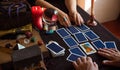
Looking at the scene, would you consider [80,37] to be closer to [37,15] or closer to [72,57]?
[72,57]

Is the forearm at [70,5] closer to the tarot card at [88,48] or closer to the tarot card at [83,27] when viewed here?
the tarot card at [83,27]

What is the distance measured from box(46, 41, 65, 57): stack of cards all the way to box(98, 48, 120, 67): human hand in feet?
0.69

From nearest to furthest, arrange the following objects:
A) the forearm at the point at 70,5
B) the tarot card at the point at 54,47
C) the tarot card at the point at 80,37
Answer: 1. the tarot card at the point at 54,47
2. the tarot card at the point at 80,37
3. the forearm at the point at 70,5

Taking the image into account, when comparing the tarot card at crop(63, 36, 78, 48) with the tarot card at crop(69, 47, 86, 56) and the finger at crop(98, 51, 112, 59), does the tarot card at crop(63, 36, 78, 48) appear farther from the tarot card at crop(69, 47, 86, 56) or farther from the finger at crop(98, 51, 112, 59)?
the finger at crop(98, 51, 112, 59)

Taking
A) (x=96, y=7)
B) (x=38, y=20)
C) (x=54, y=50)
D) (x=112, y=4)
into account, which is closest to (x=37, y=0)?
(x=38, y=20)

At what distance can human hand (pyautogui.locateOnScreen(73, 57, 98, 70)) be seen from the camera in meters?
0.99

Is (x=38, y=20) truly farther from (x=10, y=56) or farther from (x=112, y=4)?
(x=112, y=4)

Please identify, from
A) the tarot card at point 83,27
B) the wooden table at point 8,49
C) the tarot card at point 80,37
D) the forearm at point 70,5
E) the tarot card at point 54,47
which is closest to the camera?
the wooden table at point 8,49

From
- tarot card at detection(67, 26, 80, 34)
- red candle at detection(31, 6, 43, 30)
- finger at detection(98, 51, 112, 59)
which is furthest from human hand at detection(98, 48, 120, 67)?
red candle at detection(31, 6, 43, 30)

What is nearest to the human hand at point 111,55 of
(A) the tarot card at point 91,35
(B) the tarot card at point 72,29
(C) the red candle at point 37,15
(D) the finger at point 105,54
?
(D) the finger at point 105,54

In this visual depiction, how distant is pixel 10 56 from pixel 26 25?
0.26 meters

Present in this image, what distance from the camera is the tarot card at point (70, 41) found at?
1.16m

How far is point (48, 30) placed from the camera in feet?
4.20

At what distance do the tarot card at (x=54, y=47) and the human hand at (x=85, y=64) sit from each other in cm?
13
